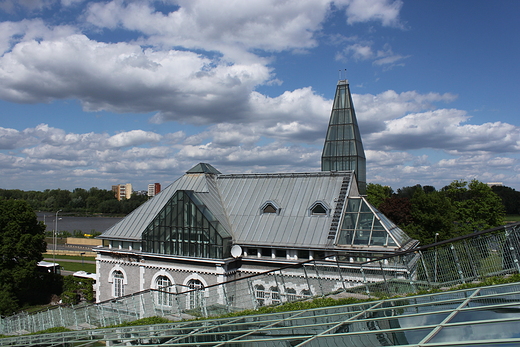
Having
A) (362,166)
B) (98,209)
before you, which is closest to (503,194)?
(362,166)

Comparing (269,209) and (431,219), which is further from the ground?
(269,209)

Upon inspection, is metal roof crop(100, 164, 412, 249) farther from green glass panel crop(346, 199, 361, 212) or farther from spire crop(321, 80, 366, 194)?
Result: spire crop(321, 80, 366, 194)

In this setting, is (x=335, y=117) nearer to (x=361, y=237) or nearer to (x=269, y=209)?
(x=269, y=209)

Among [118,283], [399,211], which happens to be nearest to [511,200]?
[399,211]

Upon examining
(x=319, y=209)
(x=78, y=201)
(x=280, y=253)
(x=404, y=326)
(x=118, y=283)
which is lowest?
(x=404, y=326)

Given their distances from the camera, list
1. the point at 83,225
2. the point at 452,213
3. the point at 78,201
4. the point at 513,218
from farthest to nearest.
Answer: the point at 78,201 → the point at 83,225 → the point at 513,218 → the point at 452,213

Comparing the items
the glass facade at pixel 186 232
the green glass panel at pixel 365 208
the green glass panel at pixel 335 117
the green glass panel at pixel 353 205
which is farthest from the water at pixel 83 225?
the green glass panel at pixel 365 208

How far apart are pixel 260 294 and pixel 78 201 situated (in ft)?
560

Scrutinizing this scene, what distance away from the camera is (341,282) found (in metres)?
18.4

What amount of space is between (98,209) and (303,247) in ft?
518

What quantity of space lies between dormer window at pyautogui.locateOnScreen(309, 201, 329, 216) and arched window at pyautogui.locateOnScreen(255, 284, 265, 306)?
9.27 m

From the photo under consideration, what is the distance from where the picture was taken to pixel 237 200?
30.0 m

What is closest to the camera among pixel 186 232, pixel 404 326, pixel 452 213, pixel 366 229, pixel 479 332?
pixel 479 332

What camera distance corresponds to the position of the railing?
12352mm
